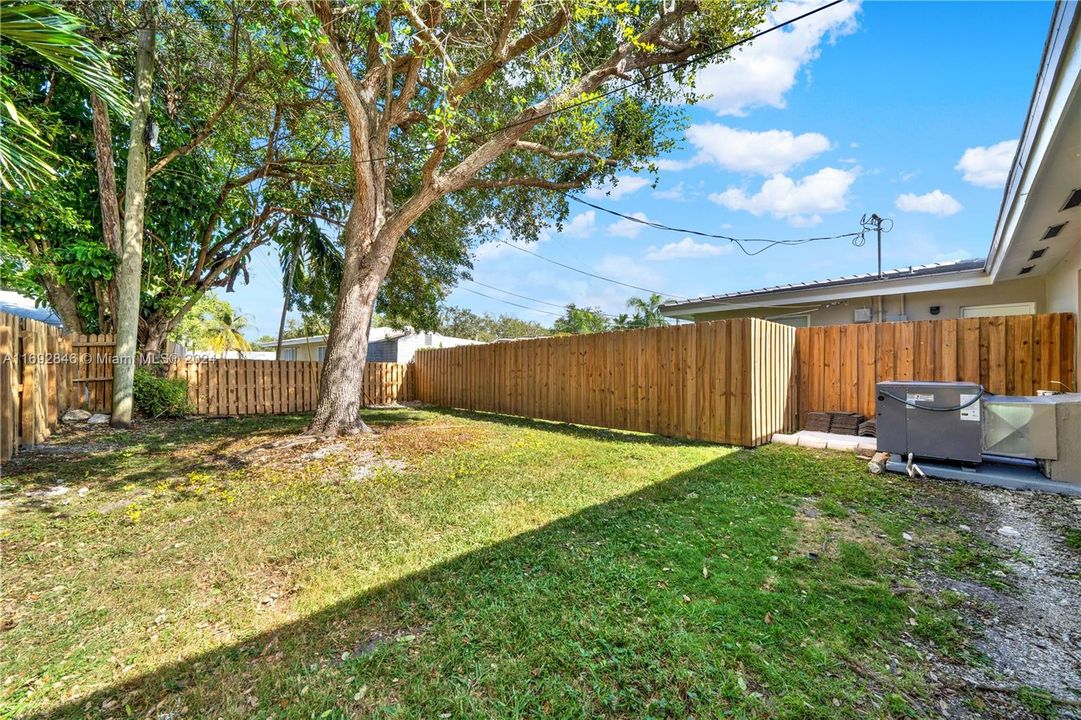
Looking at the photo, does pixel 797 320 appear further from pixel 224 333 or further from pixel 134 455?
pixel 224 333

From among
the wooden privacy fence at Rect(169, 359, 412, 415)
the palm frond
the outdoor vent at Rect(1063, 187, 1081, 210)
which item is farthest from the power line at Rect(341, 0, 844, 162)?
the wooden privacy fence at Rect(169, 359, 412, 415)

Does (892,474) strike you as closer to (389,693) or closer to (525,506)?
(525,506)

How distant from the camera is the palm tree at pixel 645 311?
19.8m

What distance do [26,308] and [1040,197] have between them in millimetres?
18276

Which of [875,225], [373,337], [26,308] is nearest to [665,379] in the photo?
[875,225]

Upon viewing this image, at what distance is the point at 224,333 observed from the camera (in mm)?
23375

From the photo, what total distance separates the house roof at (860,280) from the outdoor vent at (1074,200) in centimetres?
393

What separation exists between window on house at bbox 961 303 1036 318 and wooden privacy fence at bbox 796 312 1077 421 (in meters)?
2.13

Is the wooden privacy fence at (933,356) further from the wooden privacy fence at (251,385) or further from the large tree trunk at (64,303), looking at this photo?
the large tree trunk at (64,303)

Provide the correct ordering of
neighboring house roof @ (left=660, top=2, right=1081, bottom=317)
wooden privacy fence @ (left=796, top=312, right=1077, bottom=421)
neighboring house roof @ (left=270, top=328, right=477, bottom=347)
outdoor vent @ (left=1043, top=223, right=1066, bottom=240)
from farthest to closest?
neighboring house roof @ (left=270, top=328, right=477, bottom=347) < wooden privacy fence @ (left=796, top=312, right=1077, bottom=421) < outdoor vent @ (left=1043, top=223, right=1066, bottom=240) < neighboring house roof @ (left=660, top=2, right=1081, bottom=317)

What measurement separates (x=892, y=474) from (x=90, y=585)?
6544mm

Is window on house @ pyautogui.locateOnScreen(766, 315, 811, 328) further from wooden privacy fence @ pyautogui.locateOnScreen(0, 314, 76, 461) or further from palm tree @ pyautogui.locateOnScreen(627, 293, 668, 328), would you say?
wooden privacy fence @ pyautogui.locateOnScreen(0, 314, 76, 461)

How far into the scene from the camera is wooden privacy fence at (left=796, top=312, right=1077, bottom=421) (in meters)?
5.14

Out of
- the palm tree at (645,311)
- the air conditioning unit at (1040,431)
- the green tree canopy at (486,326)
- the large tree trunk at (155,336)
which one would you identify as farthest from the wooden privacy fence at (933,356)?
the green tree canopy at (486,326)
